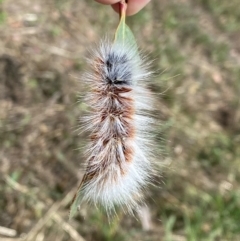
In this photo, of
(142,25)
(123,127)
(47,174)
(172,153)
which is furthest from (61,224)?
(142,25)

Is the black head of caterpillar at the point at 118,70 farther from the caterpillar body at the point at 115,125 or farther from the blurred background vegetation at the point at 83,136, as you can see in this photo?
the blurred background vegetation at the point at 83,136

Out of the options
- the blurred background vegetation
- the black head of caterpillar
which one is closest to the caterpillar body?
the black head of caterpillar

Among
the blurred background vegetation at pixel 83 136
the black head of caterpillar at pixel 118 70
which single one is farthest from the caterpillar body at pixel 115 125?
the blurred background vegetation at pixel 83 136

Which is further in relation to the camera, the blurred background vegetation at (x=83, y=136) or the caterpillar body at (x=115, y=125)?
the blurred background vegetation at (x=83, y=136)

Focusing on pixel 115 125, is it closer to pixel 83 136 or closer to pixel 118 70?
pixel 118 70

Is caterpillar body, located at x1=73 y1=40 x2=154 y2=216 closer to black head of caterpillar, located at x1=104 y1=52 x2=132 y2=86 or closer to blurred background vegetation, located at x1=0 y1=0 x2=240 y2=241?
black head of caterpillar, located at x1=104 y1=52 x2=132 y2=86

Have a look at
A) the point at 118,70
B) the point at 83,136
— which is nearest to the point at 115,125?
the point at 118,70

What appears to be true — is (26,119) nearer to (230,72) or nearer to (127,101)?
(127,101)

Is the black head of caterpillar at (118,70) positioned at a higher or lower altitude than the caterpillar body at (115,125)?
higher
